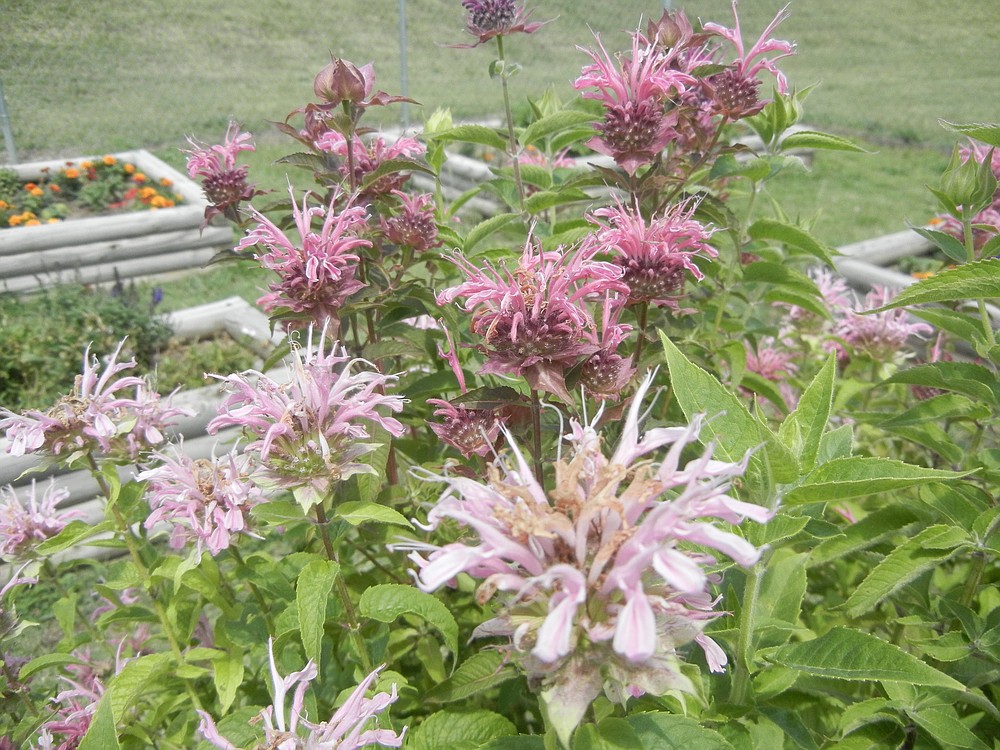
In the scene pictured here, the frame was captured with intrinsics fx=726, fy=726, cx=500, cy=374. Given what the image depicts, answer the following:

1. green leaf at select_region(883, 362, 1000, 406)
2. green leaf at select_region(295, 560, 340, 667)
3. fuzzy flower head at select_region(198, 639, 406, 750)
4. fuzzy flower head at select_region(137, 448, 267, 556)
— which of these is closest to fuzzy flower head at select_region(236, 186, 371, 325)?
fuzzy flower head at select_region(137, 448, 267, 556)

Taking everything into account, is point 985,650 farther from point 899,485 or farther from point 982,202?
point 982,202

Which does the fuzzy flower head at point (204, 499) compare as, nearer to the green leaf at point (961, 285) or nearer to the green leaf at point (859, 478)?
the green leaf at point (859, 478)

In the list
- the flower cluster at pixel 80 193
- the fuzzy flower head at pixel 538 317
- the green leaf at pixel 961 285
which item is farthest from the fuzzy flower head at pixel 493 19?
the flower cluster at pixel 80 193

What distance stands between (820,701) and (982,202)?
2.59 ft

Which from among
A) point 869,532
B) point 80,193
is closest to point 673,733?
point 869,532

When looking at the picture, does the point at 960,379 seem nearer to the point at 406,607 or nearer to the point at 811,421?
the point at 811,421

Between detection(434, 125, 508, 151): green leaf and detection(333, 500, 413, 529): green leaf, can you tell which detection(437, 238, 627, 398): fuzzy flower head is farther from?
detection(434, 125, 508, 151): green leaf

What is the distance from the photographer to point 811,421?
849 millimetres

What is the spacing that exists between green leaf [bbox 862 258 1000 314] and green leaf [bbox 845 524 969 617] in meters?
0.33

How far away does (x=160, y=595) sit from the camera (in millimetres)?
1223

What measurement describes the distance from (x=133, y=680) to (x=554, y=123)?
1.11 metres

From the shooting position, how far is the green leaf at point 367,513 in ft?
2.81

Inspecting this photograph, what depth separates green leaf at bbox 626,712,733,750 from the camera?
0.70 metres

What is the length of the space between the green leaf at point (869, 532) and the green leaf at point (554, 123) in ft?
2.67
